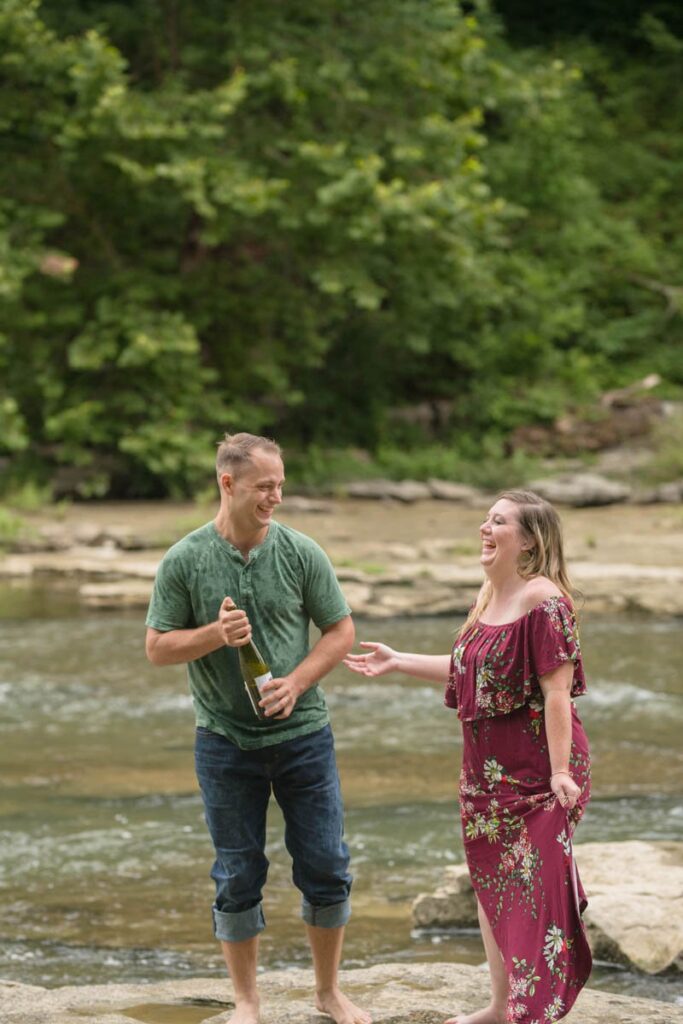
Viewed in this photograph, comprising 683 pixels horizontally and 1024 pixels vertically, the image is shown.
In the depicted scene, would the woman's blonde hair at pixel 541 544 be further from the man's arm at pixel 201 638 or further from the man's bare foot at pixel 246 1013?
the man's bare foot at pixel 246 1013

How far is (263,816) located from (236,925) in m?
0.28

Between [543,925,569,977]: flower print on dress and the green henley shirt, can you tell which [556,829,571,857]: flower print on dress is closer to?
[543,925,569,977]: flower print on dress

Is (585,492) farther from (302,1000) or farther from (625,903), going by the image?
(302,1000)

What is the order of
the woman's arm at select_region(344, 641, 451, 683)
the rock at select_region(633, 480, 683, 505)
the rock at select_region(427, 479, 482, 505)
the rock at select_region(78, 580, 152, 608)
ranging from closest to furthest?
1. the woman's arm at select_region(344, 641, 451, 683)
2. the rock at select_region(78, 580, 152, 608)
3. the rock at select_region(633, 480, 683, 505)
4. the rock at select_region(427, 479, 482, 505)

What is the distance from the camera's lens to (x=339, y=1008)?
→ 149 inches

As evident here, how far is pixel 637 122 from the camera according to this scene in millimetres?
27094

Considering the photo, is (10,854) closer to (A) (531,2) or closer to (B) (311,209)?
(B) (311,209)

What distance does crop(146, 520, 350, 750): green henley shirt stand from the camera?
3719 millimetres

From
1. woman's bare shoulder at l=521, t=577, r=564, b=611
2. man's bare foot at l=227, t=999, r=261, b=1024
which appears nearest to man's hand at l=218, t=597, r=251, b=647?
woman's bare shoulder at l=521, t=577, r=564, b=611

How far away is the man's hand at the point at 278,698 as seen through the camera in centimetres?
361

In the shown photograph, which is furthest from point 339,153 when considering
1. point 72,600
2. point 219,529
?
point 219,529

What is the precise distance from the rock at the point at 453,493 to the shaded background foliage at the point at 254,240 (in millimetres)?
2298

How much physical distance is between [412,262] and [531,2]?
411 inches

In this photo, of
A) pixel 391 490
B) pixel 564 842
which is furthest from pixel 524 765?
pixel 391 490
